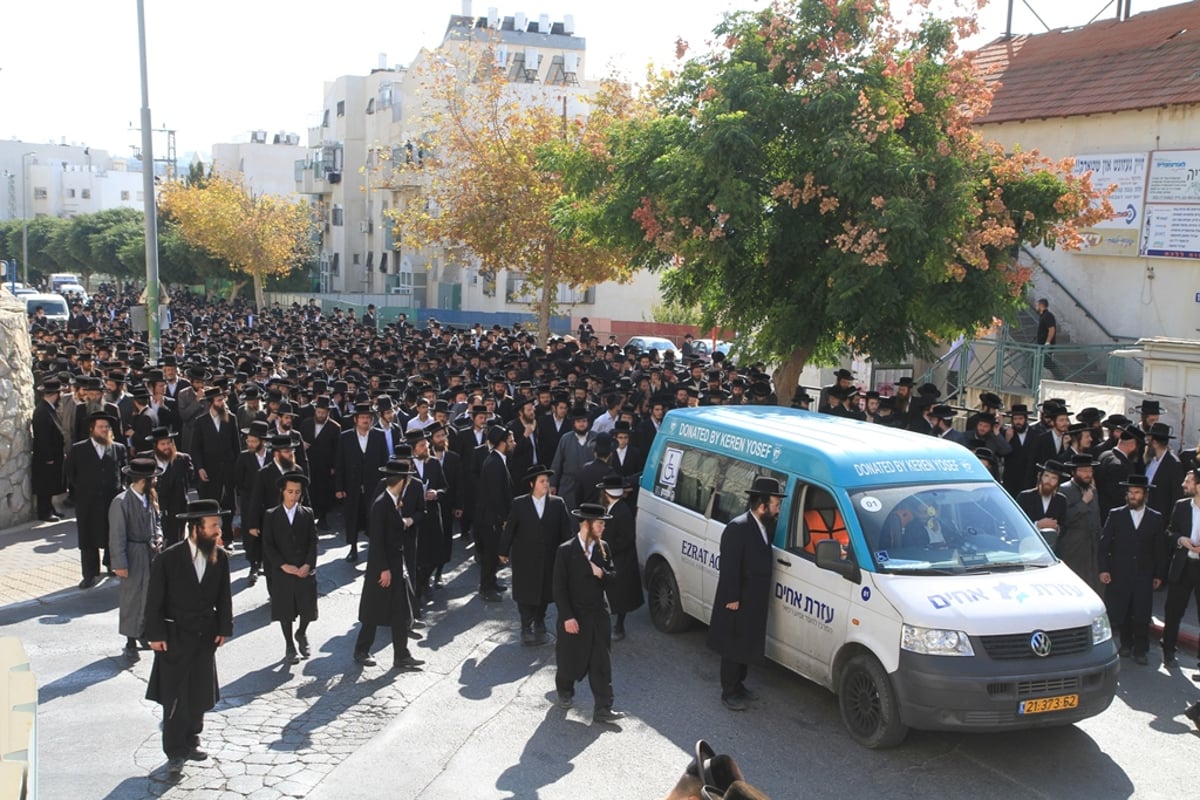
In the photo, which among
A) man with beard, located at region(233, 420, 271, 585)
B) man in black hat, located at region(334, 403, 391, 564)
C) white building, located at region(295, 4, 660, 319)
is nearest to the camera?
man with beard, located at region(233, 420, 271, 585)

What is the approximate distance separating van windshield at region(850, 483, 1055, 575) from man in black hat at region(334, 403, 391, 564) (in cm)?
664

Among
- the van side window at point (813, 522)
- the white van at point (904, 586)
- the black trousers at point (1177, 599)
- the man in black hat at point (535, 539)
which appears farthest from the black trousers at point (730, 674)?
the black trousers at point (1177, 599)

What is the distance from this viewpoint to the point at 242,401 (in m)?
15.6

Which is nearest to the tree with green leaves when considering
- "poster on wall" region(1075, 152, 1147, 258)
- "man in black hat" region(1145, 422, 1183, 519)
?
"man in black hat" region(1145, 422, 1183, 519)

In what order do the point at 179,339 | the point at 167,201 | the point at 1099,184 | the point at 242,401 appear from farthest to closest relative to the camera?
1. the point at 167,201
2. the point at 179,339
3. the point at 1099,184
4. the point at 242,401

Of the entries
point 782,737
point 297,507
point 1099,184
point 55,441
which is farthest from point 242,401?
point 1099,184

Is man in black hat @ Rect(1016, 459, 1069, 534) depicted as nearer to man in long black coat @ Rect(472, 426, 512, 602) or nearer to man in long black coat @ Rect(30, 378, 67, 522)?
man in long black coat @ Rect(472, 426, 512, 602)

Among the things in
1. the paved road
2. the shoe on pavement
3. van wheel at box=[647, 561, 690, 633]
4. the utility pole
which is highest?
the utility pole

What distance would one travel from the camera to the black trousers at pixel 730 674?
8.63 m

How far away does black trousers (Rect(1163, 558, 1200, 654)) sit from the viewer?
9742mm

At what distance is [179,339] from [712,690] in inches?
880

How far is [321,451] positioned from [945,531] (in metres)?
8.90

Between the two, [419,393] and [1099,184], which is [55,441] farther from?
[1099,184]

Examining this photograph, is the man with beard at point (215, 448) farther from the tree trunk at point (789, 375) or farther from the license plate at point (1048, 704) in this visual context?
the license plate at point (1048, 704)
